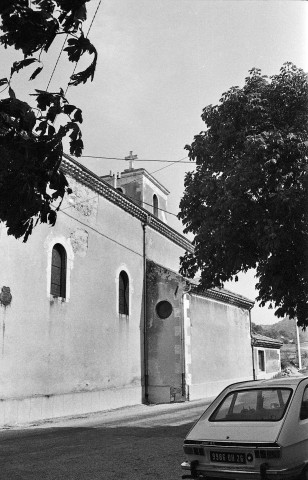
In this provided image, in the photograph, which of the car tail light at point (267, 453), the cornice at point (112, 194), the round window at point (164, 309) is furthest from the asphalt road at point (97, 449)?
the cornice at point (112, 194)

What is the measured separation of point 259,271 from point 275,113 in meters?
3.52

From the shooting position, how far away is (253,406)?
225 inches

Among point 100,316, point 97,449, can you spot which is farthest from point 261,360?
point 97,449

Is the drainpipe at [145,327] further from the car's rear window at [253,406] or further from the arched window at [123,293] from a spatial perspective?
the car's rear window at [253,406]

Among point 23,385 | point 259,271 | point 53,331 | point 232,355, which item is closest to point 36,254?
point 53,331

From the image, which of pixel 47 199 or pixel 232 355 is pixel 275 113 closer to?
pixel 47 199

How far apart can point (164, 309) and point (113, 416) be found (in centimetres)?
625

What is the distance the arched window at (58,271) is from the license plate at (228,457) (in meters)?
9.93

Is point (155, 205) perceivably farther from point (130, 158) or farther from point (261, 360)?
point (261, 360)

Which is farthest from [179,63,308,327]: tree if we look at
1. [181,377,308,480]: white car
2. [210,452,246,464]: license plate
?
[210,452,246,464]: license plate

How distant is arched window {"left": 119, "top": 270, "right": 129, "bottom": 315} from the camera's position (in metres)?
18.3

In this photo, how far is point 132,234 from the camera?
1961cm

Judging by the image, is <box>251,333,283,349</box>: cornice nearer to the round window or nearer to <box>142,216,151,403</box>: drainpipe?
the round window

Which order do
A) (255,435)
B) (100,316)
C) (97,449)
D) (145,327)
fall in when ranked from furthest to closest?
(145,327), (100,316), (97,449), (255,435)
